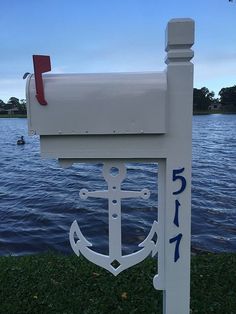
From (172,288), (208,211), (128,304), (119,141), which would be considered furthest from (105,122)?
(208,211)

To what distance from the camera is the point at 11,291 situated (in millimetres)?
3750

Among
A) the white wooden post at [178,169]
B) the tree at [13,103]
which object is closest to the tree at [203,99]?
the tree at [13,103]

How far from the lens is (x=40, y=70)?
7.08 feet

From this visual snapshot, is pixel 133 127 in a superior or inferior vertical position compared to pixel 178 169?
superior

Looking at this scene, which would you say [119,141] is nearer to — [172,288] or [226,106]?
[172,288]

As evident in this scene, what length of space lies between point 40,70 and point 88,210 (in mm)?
6784

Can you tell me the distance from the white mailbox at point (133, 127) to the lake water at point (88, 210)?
3.82 meters

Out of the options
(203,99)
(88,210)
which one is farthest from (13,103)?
(88,210)

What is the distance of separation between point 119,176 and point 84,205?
273 inches

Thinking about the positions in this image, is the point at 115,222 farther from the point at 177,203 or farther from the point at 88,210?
the point at 88,210

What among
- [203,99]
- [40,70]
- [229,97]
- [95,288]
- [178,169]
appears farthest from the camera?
[203,99]

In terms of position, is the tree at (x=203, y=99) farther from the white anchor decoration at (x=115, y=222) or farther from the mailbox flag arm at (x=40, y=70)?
the mailbox flag arm at (x=40, y=70)

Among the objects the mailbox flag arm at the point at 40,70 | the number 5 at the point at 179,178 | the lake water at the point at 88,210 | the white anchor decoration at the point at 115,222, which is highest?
the mailbox flag arm at the point at 40,70

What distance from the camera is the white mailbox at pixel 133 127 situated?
2.17m
